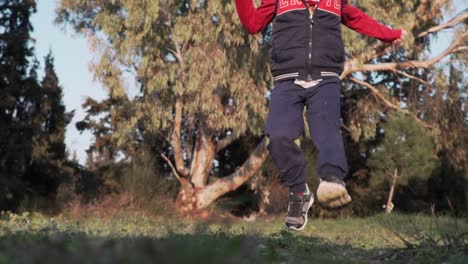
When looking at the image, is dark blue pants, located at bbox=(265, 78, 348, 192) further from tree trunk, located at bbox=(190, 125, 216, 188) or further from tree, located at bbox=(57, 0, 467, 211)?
tree trunk, located at bbox=(190, 125, 216, 188)

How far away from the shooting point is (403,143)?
835 inches

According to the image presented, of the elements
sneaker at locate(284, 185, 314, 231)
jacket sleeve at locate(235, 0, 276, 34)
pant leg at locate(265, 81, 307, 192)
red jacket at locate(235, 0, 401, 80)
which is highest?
jacket sleeve at locate(235, 0, 276, 34)

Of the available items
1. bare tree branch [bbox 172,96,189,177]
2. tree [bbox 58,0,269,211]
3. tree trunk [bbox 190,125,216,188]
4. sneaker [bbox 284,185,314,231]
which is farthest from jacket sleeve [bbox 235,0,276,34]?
tree trunk [bbox 190,125,216,188]

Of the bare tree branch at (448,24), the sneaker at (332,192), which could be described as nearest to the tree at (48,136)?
the bare tree branch at (448,24)

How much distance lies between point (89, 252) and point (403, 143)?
2051cm

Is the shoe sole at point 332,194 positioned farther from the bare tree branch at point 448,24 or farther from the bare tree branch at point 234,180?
the bare tree branch at point 448,24

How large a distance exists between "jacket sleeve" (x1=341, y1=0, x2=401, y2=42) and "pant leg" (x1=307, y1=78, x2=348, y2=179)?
25.6 inches

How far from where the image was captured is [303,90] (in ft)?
15.5

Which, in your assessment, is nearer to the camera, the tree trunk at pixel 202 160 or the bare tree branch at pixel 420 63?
the bare tree branch at pixel 420 63

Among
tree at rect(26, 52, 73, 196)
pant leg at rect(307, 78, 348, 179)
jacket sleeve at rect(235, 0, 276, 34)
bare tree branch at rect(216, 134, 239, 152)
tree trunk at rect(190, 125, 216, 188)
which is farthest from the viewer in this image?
tree at rect(26, 52, 73, 196)

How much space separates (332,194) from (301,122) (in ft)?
2.27

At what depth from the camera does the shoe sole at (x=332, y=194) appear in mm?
4281

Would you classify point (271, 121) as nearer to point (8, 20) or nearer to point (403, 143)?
point (403, 143)

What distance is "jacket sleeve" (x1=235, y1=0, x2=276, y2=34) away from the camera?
5043 millimetres
